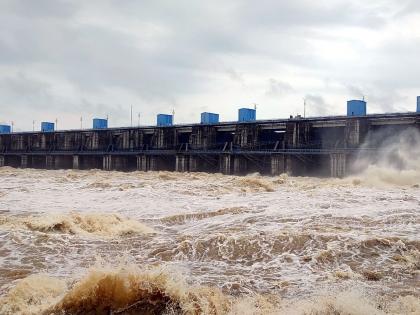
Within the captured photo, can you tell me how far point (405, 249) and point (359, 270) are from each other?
1.95 meters

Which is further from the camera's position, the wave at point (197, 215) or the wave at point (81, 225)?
the wave at point (197, 215)

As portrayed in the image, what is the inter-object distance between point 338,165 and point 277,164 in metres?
5.66

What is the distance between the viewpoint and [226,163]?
4066 centimetres

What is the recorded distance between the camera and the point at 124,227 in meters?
12.2

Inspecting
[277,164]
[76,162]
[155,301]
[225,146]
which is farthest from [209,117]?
[155,301]

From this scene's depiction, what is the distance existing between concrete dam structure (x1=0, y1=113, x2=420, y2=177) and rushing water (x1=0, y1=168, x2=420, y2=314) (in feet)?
52.8

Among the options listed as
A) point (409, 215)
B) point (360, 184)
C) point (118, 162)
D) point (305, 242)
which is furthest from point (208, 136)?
point (305, 242)

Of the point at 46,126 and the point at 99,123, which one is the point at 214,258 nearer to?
the point at 99,123

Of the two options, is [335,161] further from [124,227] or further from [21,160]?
[21,160]

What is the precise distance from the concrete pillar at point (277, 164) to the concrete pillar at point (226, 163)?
15.3 ft

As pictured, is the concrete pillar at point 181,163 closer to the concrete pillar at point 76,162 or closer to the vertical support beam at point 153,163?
the vertical support beam at point 153,163

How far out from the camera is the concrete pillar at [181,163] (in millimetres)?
44188

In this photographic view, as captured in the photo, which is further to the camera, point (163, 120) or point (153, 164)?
point (163, 120)

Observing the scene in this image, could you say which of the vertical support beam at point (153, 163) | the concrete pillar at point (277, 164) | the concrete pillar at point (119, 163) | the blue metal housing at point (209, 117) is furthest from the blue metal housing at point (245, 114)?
the concrete pillar at point (119, 163)
